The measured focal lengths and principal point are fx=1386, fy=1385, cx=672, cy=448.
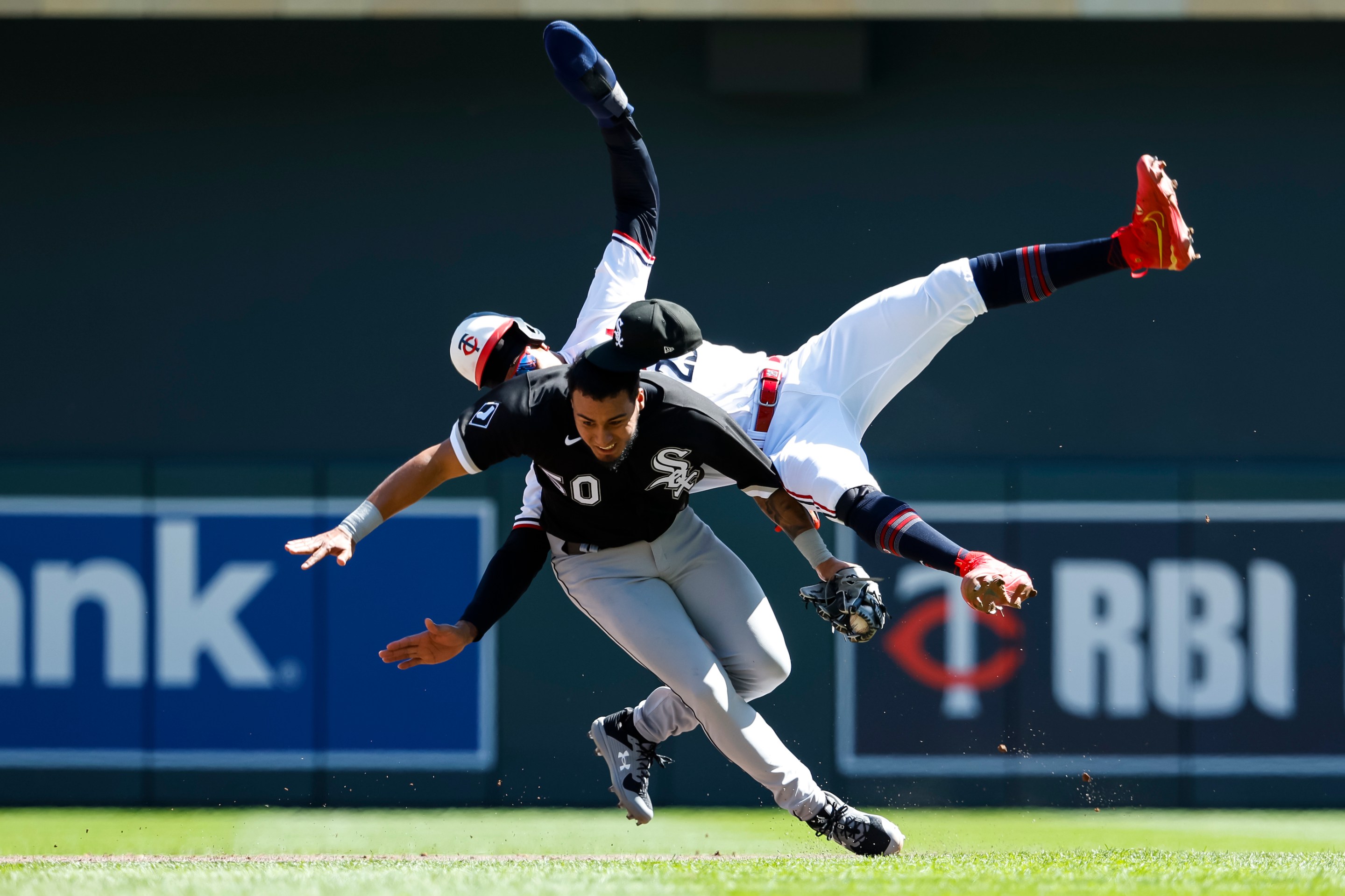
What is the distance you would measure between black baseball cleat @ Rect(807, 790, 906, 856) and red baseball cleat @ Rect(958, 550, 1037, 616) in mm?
1160

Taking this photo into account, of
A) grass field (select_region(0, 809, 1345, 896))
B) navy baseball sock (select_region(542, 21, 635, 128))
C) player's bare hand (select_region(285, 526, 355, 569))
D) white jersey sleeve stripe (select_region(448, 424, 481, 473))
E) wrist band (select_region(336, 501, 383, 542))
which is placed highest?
navy baseball sock (select_region(542, 21, 635, 128))

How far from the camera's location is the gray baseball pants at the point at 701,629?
4.35 m

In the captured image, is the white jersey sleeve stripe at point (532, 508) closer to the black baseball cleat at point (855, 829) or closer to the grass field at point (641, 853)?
the grass field at point (641, 853)

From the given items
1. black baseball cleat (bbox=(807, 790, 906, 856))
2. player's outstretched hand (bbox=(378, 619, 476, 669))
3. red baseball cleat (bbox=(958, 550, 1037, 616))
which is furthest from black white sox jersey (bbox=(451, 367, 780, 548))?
black baseball cleat (bbox=(807, 790, 906, 856))

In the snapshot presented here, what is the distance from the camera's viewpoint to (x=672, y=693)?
4.84 m

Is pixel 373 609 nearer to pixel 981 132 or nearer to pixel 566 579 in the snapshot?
pixel 566 579

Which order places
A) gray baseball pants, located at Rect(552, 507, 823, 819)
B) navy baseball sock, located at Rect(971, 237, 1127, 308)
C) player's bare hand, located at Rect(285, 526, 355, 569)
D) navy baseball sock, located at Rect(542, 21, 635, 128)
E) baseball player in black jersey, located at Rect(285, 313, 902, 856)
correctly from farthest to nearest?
navy baseball sock, located at Rect(542, 21, 635, 128), gray baseball pants, located at Rect(552, 507, 823, 819), navy baseball sock, located at Rect(971, 237, 1127, 308), baseball player in black jersey, located at Rect(285, 313, 902, 856), player's bare hand, located at Rect(285, 526, 355, 569)

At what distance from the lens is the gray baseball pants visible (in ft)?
14.3

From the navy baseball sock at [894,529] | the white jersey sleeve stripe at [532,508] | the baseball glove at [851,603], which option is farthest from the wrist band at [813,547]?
the white jersey sleeve stripe at [532,508]

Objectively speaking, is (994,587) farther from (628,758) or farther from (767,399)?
(628,758)

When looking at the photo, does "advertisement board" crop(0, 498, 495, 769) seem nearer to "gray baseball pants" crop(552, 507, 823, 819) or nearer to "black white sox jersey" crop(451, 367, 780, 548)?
"gray baseball pants" crop(552, 507, 823, 819)

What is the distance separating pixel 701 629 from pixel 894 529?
0.97 meters

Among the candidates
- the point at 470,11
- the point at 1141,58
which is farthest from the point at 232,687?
the point at 1141,58

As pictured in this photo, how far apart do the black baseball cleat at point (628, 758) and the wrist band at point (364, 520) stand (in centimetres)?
126
